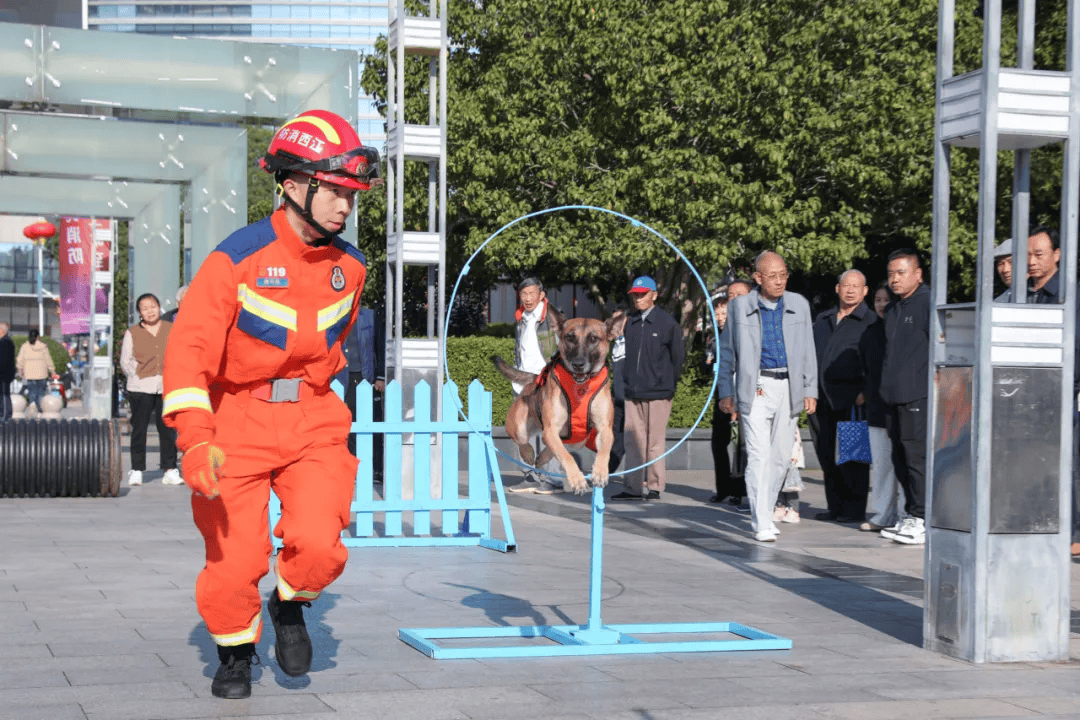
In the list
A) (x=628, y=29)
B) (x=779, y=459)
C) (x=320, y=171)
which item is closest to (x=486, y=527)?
(x=779, y=459)

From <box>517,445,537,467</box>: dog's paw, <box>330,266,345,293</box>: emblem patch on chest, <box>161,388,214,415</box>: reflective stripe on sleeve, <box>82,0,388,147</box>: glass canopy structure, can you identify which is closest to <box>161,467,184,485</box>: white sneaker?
<box>517,445,537,467</box>: dog's paw

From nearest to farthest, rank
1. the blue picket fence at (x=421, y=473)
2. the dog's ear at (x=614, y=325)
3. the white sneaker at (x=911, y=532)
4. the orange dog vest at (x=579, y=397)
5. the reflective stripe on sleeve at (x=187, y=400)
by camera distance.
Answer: the reflective stripe on sleeve at (x=187, y=400), the dog's ear at (x=614, y=325), the orange dog vest at (x=579, y=397), the blue picket fence at (x=421, y=473), the white sneaker at (x=911, y=532)

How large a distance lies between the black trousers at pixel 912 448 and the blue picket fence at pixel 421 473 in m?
3.14

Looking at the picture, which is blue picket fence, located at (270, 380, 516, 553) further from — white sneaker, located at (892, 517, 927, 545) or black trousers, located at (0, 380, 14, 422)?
black trousers, located at (0, 380, 14, 422)

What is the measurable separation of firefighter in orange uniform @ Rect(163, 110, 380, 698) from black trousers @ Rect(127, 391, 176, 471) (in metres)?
10.1

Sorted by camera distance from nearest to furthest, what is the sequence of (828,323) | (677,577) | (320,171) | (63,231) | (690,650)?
(320,171), (690,650), (677,577), (828,323), (63,231)

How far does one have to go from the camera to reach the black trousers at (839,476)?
12.9 m

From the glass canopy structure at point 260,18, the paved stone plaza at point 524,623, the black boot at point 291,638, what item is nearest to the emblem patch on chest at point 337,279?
the black boot at point 291,638

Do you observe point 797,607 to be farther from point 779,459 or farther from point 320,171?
point 320,171

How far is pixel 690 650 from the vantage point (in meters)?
6.70

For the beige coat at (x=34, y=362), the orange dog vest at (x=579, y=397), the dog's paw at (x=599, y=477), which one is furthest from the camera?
the beige coat at (x=34, y=362)

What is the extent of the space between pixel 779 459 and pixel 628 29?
18.5 meters

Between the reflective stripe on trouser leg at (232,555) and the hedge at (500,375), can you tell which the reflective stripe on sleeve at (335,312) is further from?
the hedge at (500,375)

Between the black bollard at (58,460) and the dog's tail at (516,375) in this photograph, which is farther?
the black bollard at (58,460)
